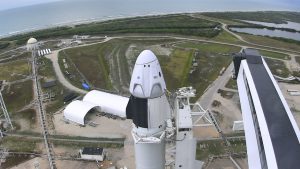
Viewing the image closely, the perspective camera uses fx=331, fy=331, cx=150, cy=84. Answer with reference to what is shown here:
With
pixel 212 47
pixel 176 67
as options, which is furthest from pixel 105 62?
pixel 212 47

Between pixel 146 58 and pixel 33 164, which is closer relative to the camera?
pixel 146 58

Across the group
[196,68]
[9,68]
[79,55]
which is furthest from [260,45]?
[9,68]

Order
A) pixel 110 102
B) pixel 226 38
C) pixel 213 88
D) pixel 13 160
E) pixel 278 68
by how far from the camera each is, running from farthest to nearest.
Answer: pixel 226 38
pixel 278 68
pixel 213 88
pixel 110 102
pixel 13 160

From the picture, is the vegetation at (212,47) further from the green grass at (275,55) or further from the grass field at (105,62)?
the green grass at (275,55)

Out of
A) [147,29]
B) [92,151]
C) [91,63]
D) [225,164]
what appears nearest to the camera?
[225,164]

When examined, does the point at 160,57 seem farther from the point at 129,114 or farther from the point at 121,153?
the point at 129,114

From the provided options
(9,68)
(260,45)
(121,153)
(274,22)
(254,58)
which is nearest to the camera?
(254,58)

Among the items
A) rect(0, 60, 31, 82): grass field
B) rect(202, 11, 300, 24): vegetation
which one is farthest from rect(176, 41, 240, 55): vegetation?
rect(202, 11, 300, 24): vegetation

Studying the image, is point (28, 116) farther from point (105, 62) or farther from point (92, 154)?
point (105, 62)
